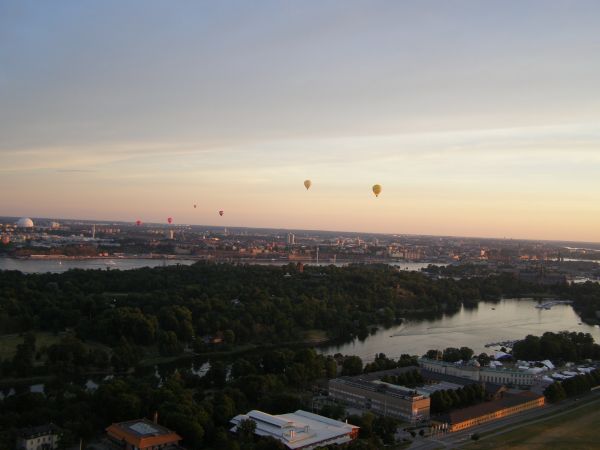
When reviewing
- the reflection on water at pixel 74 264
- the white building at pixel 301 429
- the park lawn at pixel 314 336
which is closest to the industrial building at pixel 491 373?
the white building at pixel 301 429

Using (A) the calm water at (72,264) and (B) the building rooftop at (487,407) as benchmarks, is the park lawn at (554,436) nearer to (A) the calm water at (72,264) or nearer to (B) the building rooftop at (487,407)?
(B) the building rooftop at (487,407)

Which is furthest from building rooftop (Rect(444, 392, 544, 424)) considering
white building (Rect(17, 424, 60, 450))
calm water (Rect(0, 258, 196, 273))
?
calm water (Rect(0, 258, 196, 273))

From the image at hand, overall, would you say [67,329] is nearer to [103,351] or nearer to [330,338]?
[103,351]

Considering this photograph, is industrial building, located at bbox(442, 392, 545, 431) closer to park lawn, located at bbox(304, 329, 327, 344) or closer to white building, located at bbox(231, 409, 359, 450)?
white building, located at bbox(231, 409, 359, 450)

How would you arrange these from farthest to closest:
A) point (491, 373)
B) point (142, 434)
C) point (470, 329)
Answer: point (470, 329) < point (491, 373) < point (142, 434)

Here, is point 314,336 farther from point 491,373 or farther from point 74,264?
point 74,264

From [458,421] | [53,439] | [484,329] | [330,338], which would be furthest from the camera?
[484,329]

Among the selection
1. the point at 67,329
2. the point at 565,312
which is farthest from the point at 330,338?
the point at 565,312

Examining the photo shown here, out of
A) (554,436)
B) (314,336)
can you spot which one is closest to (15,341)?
(314,336)
